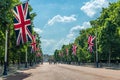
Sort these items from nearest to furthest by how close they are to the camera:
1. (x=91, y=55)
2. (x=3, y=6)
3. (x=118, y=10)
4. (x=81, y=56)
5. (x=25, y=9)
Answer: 1. (x=3, y=6)
2. (x=25, y=9)
3. (x=118, y=10)
4. (x=91, y=55)
5. (x=81, y=56)

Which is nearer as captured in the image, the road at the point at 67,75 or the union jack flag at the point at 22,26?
the road at the point at 67,75

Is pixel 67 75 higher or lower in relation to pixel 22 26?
lower

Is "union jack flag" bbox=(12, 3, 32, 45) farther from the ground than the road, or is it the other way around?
"union jack flag" bbox=(12, 3, 32, 45)

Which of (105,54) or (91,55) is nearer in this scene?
(105,54)

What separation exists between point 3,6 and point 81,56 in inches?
4833

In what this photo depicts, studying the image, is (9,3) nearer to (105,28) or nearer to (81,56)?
(105,28)

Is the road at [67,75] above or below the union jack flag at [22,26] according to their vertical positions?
below

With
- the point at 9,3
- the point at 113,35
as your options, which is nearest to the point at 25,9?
the point at 9,3

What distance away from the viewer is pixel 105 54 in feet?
351

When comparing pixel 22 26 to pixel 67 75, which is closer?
pixel 22 26

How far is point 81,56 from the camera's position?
150 m

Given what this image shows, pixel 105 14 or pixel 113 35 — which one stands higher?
pixel 105 14

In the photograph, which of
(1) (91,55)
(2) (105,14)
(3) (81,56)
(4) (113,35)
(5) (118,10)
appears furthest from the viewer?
(3) (81,56)

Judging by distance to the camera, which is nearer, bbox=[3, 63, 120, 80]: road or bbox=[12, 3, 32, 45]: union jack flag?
bbox=[3, 63, 120, 80]: road
